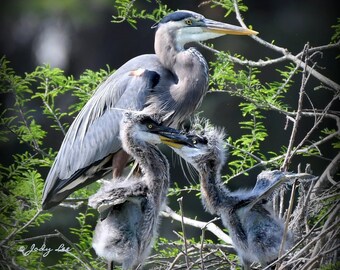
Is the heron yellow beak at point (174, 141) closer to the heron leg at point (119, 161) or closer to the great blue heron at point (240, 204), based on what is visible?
the great blue heron at point (240, 204)

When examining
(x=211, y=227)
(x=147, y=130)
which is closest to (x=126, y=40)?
(x=211, y=227)

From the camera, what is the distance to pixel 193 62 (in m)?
3.92

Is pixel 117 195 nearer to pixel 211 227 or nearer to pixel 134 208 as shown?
pixel 134 208

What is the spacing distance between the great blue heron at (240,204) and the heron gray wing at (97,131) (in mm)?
783

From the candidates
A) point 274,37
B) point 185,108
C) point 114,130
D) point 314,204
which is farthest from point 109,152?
point 274,37

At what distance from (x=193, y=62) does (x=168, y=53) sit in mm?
116

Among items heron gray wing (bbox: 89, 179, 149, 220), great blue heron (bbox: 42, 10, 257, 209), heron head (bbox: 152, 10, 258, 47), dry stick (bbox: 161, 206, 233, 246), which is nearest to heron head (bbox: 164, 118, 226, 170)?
heron gray wing (bbox: 89, 179, 149, 220)

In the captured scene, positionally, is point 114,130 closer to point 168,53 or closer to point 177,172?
point 168,53

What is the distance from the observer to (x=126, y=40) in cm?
526

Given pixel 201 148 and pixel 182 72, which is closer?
pixel 201 148

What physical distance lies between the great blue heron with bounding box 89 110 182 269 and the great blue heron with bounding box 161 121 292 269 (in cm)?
10

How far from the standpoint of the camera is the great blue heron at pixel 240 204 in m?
2.88

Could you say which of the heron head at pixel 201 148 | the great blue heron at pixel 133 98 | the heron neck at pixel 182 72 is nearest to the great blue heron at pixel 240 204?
the heron head at pixel 201 148

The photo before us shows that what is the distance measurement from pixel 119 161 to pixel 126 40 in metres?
1.54
